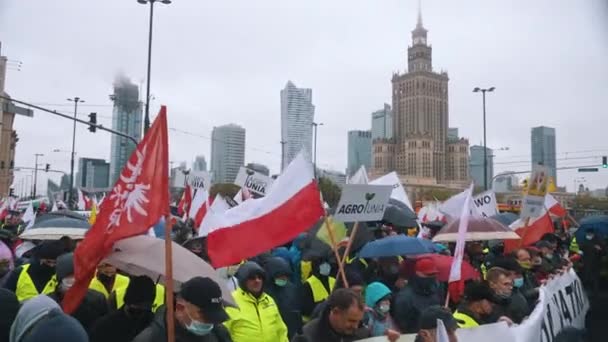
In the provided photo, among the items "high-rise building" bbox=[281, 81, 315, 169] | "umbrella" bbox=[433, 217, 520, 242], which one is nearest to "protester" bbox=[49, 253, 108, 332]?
"umbrella" bbox=[433, 217, 520, 242]

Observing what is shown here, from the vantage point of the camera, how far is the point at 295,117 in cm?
6525

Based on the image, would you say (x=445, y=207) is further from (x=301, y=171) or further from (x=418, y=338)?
(x=418, y=338)

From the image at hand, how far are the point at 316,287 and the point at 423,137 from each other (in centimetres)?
10931

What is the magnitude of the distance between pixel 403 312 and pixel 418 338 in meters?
1.65

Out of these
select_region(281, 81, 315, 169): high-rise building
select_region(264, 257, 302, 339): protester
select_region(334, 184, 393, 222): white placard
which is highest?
select_region(281, 81, 315, 169): high-rise building

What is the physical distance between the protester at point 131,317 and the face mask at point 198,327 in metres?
0.62

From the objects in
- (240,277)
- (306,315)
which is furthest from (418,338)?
(306,315)

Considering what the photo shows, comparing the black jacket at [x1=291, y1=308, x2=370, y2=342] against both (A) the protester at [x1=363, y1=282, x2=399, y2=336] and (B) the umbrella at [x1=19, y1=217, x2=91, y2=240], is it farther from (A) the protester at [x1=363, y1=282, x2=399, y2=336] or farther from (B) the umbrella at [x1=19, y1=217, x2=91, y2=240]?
(B) the umbrella at [x1=19, y1=217, x2=91, y2=240]

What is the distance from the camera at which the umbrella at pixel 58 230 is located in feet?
21.9

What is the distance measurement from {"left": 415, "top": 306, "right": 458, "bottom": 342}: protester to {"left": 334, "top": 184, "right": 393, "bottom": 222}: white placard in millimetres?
2364

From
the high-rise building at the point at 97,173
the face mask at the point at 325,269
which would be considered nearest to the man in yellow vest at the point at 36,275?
the face mask at the point at 325,269

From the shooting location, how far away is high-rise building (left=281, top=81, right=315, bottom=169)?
58406 mm

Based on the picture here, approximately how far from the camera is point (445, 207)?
386 inches

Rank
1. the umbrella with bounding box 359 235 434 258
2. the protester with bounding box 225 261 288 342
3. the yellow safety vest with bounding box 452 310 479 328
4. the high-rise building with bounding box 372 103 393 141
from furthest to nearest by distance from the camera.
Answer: the high-rise building with bounding box 372 103 393 141, the umbrella with bounding box 359 235 434 258, the protester with bounding box 225 261 288 342, the yellow safety vest with bounding box 452 310 479 328
